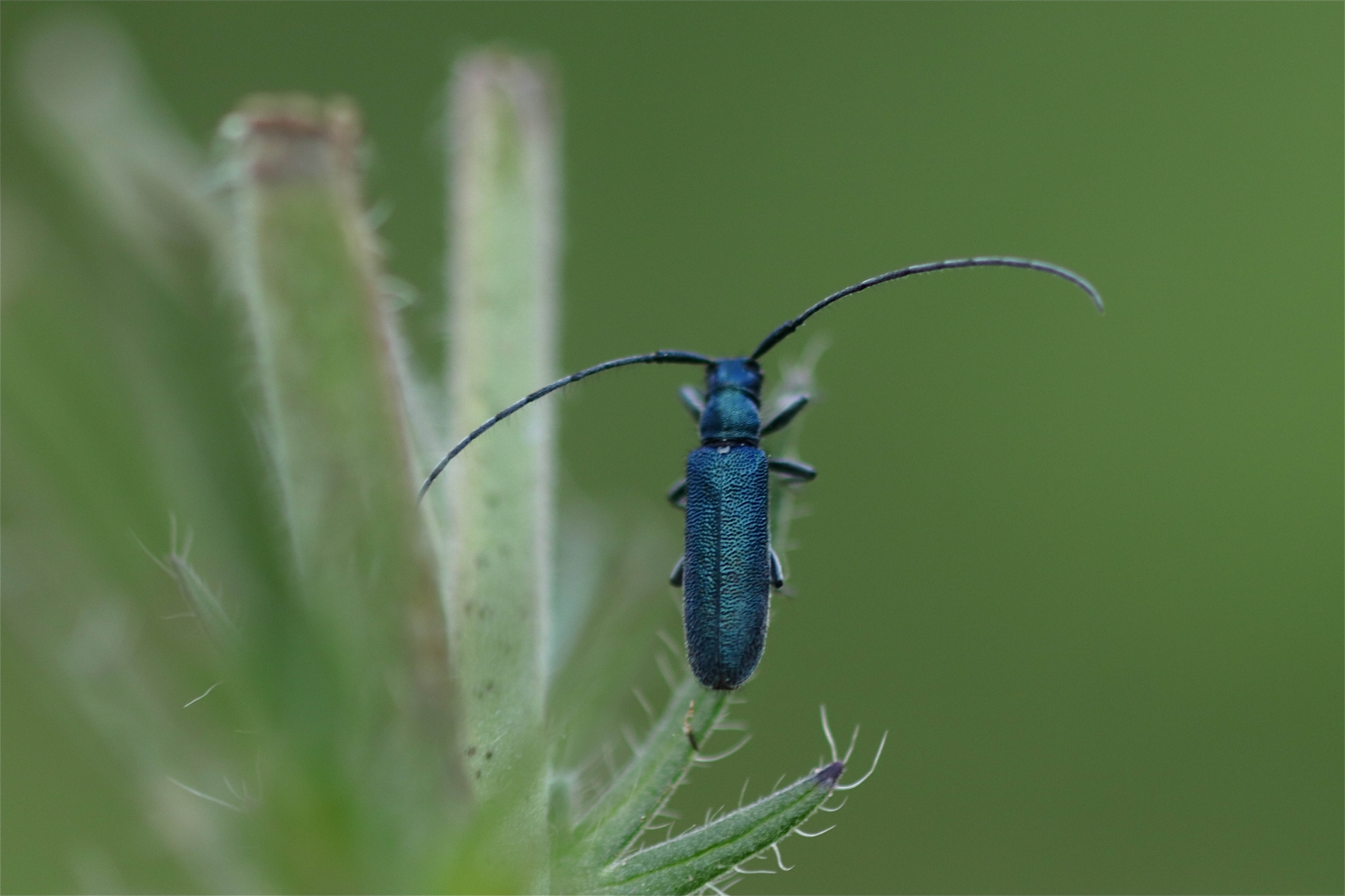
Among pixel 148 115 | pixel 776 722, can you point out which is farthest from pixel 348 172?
pixel 776 722

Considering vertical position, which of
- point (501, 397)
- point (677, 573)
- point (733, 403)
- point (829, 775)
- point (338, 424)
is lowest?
point (829, 775)

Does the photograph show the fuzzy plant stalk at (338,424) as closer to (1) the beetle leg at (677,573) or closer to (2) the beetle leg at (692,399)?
(1) the beetle leg at (677,573)

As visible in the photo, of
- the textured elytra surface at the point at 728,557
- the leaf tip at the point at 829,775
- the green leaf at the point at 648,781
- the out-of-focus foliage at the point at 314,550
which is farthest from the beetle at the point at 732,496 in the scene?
the leaf tip at the point at 829,775

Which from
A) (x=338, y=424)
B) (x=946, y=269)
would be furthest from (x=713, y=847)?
(x=946, y=269)

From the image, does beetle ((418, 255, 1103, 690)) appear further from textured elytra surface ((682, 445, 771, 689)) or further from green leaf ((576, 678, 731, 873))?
green leaf ((576, 678, 731, 873))

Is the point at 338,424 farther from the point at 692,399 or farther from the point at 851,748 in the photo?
the point at 692,399

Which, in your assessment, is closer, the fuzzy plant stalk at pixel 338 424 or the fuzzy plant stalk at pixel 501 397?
the fuzzy plant stalk at pixel 338 424

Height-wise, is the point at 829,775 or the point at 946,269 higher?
the point at 946,269
